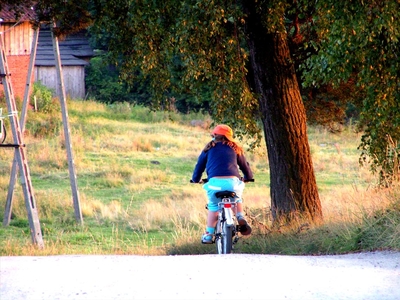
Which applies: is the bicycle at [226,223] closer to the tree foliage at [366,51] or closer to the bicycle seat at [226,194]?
the bicycle seat at [226,194]

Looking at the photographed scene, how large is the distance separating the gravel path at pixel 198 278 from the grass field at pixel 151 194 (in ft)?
5.74

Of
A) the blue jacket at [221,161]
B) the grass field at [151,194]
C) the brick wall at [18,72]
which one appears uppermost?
the brick wall at [18,72]

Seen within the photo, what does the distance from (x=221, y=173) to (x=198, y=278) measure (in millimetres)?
2479

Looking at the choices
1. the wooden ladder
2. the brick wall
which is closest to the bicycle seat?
the wooden ladder

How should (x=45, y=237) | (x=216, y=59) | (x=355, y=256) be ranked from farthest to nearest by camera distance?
(x=45, y=237) < (x=216, y=59) < (x=355, y=256)

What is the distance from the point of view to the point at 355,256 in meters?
9.15

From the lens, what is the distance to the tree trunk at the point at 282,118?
12875 mm

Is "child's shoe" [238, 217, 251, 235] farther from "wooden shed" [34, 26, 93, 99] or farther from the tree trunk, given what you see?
"wooden shed" [34, 26, 93, 99]

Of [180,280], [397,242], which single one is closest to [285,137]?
[397,242]

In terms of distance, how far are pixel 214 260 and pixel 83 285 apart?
1656 millimetres

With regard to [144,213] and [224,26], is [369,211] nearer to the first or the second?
[224,26]

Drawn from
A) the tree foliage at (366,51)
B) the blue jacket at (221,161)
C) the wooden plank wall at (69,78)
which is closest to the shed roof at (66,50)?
the wooden plank wall at (69,78)

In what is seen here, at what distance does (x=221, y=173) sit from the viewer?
957 centimetres

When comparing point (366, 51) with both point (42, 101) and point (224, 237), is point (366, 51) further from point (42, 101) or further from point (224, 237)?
point (42, 101)
